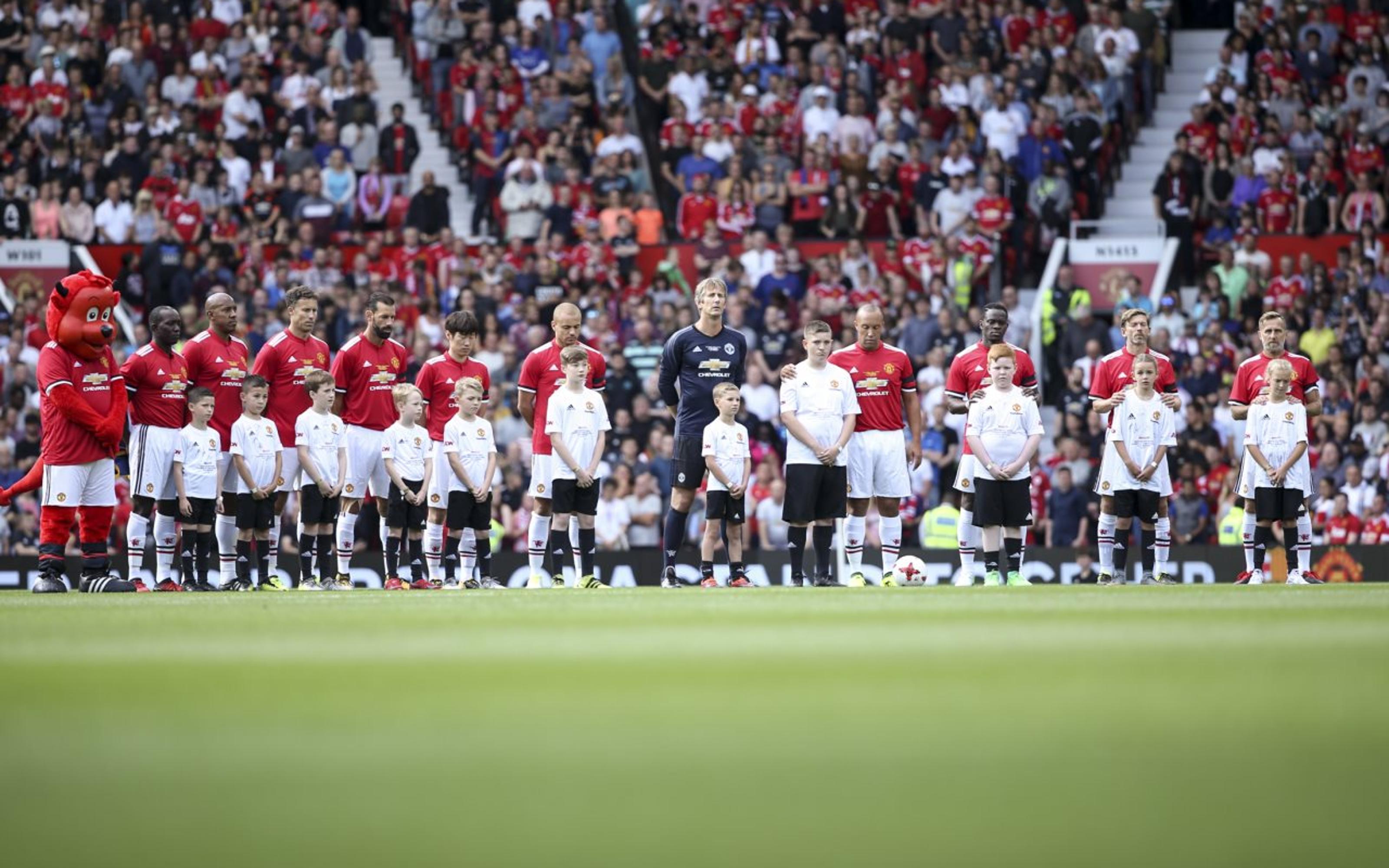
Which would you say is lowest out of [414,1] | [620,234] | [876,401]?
[876,401]

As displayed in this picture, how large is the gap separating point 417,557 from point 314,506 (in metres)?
0.99

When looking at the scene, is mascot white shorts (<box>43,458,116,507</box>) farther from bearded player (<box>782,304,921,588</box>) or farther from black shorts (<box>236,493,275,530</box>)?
bearded player (<box>782,304,921,588</box>)

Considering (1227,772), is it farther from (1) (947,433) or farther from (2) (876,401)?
(1) (947,433)

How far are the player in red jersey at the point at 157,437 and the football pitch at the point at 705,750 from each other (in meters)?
7.09

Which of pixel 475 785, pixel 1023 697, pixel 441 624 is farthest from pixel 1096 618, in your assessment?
pixel 475 785

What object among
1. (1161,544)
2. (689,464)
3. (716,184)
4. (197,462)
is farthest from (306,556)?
(716,184)

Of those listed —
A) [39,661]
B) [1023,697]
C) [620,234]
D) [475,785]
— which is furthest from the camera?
[620,234]

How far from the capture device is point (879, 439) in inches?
521

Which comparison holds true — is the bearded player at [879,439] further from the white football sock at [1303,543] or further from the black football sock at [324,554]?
the black football sock at [324,554]

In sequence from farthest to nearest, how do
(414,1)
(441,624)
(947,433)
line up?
1. (414,1)
2. (947,433)
3. (441,624)

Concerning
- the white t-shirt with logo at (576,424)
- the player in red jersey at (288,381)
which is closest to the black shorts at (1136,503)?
the white t-shirt with logo at (576,424)

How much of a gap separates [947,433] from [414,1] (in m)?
11.4

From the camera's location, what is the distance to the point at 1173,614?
7.07 m

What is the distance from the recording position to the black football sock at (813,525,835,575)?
12859 mm
